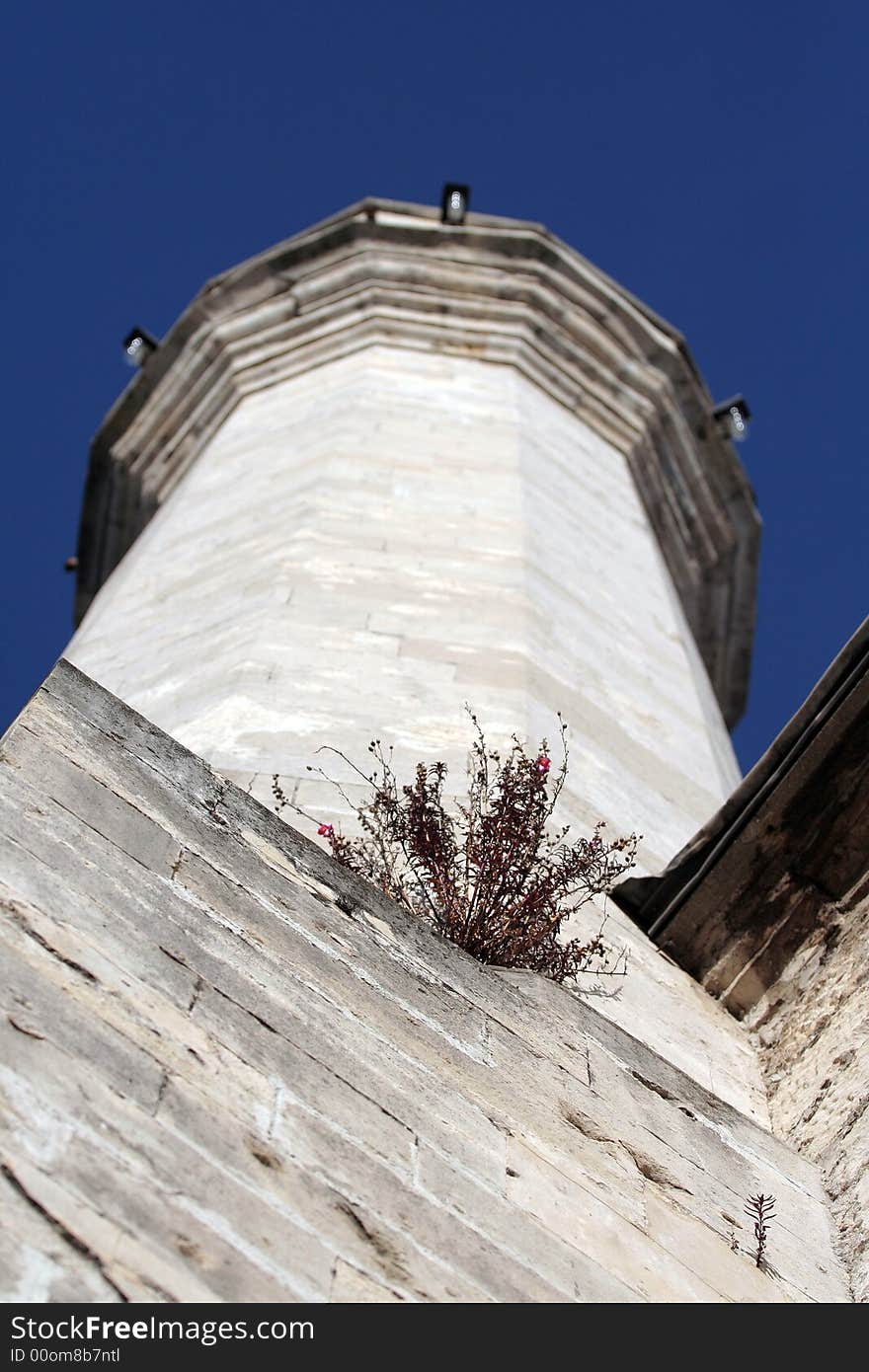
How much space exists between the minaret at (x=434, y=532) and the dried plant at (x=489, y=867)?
9.0 inches

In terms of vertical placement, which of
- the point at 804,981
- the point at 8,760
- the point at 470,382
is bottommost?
the point at 8,760

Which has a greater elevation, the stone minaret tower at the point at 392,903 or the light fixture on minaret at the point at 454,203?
the light fixture on minaret at the point at 454,203

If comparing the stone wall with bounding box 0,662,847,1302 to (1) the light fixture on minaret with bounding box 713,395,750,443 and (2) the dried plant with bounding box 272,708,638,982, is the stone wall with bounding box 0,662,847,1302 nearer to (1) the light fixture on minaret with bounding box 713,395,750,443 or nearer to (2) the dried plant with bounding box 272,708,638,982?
(2) the dried plant with bounding box 272,708,638,982

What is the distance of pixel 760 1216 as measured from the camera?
3152mm

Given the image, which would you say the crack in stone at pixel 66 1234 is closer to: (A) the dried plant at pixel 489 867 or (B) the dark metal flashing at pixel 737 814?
(A) the dried plant at pixel 489 867

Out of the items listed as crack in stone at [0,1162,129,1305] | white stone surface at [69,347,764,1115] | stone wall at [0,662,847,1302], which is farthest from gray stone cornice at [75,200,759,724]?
crack in stone at [0,1162,129,1305]

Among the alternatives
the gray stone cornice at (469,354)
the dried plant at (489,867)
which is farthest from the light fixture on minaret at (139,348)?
the dried plant at (489,867)

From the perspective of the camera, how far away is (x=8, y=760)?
283 centimetres

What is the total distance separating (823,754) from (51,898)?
2483mm

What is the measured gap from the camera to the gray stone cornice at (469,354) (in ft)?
30.0

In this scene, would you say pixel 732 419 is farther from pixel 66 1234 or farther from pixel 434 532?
pixel 66 1234

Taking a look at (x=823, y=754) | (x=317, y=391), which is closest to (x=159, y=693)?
(x=823, y=754)

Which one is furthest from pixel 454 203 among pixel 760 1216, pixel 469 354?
pixel 760 1216
